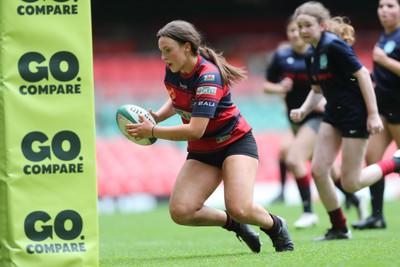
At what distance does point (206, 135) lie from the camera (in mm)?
6055

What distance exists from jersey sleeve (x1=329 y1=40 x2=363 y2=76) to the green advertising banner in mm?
2699

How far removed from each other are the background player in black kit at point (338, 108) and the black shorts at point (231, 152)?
1.26 metres

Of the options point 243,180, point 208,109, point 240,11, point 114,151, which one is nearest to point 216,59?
point 208,109

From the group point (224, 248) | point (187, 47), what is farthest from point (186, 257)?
point (187, 47)

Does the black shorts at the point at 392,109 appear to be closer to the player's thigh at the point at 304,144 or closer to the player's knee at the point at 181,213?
the player's thigh at the point at 304,144

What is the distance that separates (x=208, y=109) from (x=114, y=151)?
32.8 feet

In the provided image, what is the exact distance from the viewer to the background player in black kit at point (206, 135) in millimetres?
5727

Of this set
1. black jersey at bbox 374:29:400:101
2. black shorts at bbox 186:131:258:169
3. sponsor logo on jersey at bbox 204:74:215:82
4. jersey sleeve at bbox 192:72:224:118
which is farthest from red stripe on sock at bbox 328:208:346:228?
sponsor logo on jersey at bbox 204:74:215:82

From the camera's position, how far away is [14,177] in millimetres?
4852

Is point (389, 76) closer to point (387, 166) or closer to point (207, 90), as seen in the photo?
point (387, 166)

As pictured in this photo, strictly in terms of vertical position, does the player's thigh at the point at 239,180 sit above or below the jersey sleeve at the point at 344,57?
below

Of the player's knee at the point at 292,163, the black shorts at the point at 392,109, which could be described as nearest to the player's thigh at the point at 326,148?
the black shorts at the point at 392,109

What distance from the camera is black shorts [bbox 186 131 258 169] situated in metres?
6.03

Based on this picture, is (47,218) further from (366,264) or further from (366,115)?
(366,115)
